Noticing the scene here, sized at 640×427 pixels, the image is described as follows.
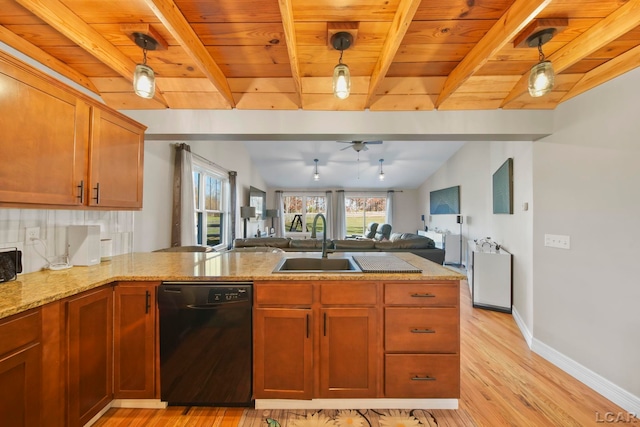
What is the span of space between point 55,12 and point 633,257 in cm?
382

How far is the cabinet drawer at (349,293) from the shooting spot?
1.60 metres

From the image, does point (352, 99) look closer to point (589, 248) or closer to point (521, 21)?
point (521, 21)

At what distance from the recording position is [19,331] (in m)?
1.08

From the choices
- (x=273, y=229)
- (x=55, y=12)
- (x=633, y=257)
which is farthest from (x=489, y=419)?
(x=273, y=229)

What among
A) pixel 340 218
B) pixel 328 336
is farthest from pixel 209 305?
pixel 340 218

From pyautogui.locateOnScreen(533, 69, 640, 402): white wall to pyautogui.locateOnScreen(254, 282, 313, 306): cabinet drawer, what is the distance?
2169 mm

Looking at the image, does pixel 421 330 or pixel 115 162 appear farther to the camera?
pixel 115 162

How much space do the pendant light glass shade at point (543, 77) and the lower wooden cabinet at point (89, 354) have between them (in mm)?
2796

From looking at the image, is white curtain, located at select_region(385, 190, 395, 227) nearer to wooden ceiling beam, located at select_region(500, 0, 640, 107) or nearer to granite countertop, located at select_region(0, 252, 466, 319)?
granite countertop, located at select_region(0, 252, 466, 319)

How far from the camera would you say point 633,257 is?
1.71 meters

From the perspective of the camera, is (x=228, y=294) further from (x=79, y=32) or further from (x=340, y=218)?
(x=340, y=218)

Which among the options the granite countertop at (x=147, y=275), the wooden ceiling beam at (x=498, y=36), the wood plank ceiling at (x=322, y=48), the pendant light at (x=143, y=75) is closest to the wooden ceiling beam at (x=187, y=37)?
the wood plank ceiling at (x=322, y=48)

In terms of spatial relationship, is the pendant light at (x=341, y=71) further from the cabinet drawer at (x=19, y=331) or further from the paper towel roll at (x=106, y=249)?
the paper towel roll at (x=106, y=249)

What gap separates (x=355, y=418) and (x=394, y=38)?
228 cm
